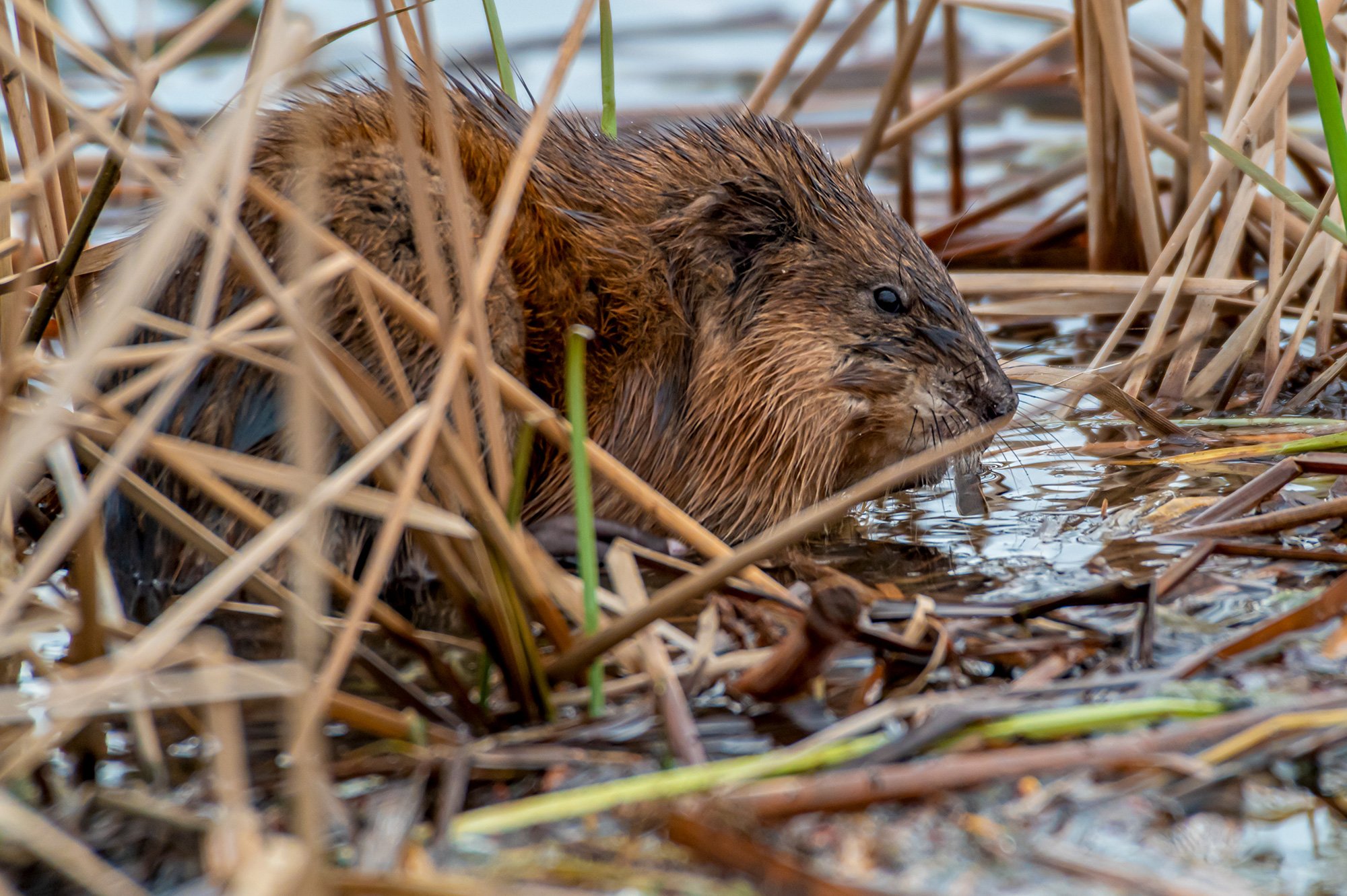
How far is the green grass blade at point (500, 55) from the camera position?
3.41 metres

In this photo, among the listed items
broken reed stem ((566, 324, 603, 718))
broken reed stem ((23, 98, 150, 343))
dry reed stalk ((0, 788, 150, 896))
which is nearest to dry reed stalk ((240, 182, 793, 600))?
broken reed stem ((566, 324, 603, 718))

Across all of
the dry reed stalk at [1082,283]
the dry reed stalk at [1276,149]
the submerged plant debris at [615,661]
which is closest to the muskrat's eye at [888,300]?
the submerged plant debris at [615,661]

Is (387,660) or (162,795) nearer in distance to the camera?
(162,795)

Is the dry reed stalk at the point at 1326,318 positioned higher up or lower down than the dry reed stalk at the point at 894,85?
lower down

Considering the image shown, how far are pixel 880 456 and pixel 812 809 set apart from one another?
5.88 ft

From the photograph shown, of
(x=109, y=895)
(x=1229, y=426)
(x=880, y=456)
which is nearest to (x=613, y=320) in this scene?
(x=880, y=456)

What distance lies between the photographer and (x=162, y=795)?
6.21 ft

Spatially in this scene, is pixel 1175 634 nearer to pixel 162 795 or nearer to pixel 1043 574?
pixel 1043 574

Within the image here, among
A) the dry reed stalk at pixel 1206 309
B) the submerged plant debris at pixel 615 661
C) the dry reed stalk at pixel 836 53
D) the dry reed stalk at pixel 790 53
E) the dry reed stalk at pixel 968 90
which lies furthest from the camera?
the dry reed stalk at pixel 836 53

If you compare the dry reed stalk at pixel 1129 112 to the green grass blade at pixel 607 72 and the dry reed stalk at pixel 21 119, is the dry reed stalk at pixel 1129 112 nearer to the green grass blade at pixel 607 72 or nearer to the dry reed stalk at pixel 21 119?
the green grass blade at pixel 607 72

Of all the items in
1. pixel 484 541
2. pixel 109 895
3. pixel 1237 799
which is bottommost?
pixel 1237 799

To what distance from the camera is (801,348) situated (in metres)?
3.34

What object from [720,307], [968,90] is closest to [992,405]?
[720,307]

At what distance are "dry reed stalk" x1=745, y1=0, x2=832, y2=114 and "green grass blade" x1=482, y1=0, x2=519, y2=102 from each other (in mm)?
1034
